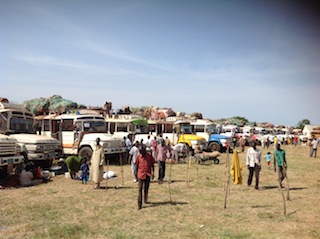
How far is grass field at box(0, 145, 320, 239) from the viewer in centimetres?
575

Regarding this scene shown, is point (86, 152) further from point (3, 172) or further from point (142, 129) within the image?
point (142, 129)

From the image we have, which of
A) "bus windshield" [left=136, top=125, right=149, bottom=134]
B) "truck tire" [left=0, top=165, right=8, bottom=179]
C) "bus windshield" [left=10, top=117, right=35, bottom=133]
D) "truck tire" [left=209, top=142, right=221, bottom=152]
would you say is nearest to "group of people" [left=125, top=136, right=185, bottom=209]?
"bus windshield" [left=136, top=125, right=149, bottom=134]

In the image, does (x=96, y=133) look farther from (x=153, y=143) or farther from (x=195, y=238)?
(x=195, y=238)

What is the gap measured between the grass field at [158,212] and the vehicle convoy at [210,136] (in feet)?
36.2

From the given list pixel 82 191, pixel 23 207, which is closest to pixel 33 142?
pixel 82 191

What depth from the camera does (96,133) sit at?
49.1 feet

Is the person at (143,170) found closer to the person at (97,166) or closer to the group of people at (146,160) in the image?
the group of people at (146,160)

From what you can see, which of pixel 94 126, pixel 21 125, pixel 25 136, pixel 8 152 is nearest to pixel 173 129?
pixel 94 126

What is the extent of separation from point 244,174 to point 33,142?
9.35 metres

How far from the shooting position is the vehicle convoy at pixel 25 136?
38.3 ft

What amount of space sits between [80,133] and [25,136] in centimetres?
321

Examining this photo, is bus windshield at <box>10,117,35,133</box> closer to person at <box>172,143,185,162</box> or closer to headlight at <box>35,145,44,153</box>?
headlight at <box>35,145,44,153</box>

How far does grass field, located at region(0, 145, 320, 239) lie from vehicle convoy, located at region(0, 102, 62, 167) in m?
1.93

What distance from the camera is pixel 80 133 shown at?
14.9 meters
